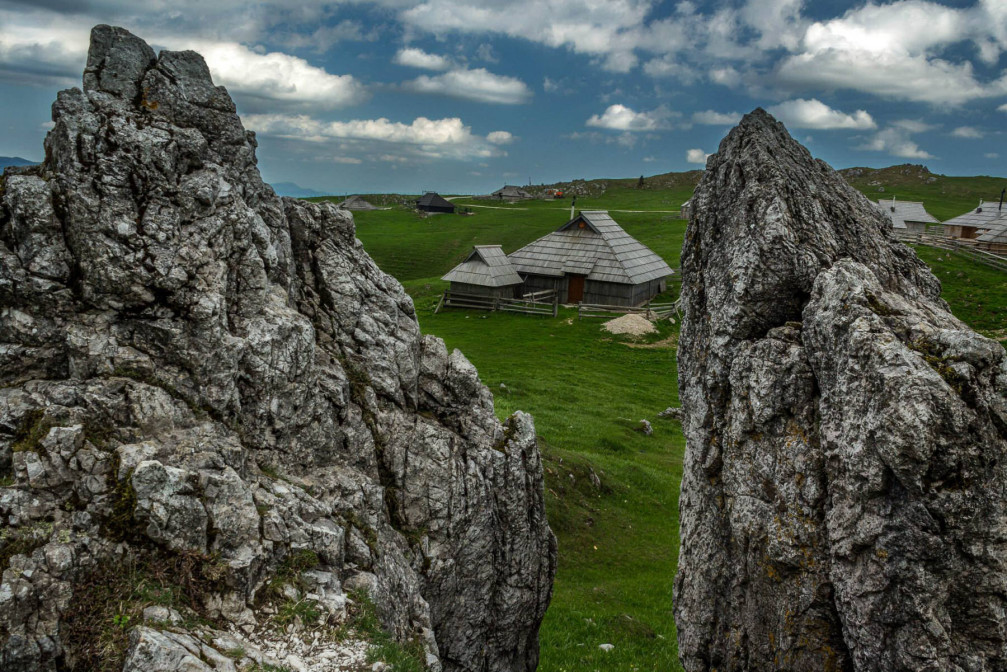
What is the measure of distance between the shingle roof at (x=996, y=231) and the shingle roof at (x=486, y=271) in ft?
165

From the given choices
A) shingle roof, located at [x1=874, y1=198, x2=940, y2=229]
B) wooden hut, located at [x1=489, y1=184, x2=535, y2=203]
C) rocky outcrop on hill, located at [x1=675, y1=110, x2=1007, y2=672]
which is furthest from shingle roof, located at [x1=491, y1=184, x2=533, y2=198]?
rocky outcrop on hill, located at [x1=675, y1=110, x2=1007, y2=672]

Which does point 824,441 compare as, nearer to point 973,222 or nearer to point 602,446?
point 602,446

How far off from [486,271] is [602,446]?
27185 mm

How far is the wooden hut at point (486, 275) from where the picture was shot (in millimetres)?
52938

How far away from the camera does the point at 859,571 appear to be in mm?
9727

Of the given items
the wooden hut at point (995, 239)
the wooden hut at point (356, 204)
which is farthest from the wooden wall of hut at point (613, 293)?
the wooden hut at point (356, 204)

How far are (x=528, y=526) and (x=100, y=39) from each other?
13.0 metres

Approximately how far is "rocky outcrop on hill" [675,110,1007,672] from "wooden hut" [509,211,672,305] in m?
38.0

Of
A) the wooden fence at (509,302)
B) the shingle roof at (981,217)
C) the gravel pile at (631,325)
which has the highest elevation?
the shingle roof at (981,217)

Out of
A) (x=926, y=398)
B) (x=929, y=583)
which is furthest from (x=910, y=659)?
(x=926, y=398)

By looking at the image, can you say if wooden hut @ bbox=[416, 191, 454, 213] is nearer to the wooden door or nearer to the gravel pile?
the wooden door

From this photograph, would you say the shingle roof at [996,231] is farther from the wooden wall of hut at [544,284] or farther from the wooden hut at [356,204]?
the wooden hut at [356,204]

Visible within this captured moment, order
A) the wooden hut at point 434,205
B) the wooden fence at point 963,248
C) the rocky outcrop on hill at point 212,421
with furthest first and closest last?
the wooden hut at point 434,205 → the wooden fence at point 963,248 → the rocky outcrop on hill at point 212,421

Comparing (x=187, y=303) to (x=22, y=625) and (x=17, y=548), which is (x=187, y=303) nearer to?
(x=17, y=548)
